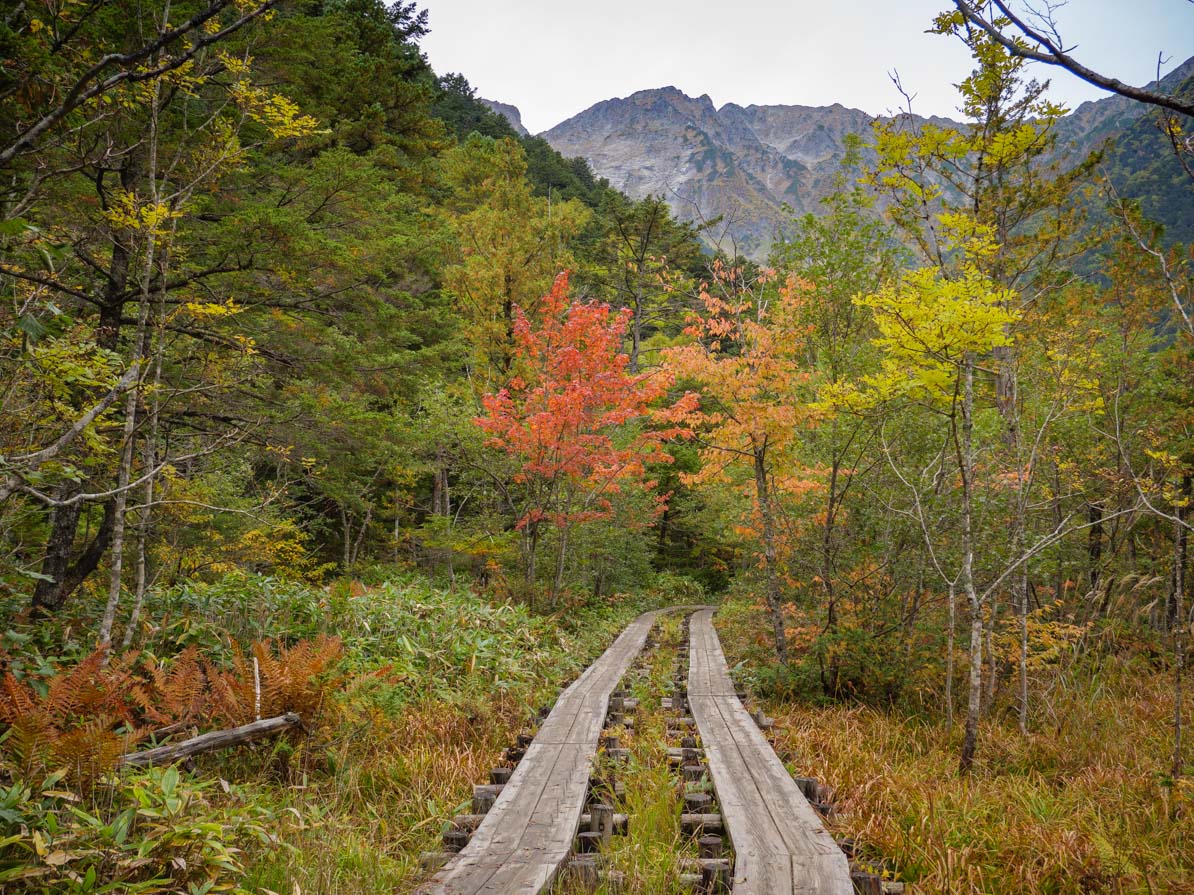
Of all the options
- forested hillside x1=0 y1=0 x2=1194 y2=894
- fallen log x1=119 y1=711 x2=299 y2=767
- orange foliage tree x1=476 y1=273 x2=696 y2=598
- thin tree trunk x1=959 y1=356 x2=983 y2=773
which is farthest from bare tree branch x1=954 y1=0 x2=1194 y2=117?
orange foliage tree x1=476 y1=273 x2=696 y2=598

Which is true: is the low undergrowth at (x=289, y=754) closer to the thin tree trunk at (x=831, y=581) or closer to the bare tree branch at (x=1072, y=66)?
the thin tree trunk at (x=831, y=581)

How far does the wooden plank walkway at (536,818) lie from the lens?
9.00 ft

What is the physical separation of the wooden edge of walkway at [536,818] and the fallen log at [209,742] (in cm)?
174

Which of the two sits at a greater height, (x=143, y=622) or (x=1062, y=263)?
(x=1062, y=263)

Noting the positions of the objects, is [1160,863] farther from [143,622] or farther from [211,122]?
[211,122]

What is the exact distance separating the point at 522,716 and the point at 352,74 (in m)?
14.8

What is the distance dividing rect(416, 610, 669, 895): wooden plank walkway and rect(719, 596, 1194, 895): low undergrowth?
1715mm

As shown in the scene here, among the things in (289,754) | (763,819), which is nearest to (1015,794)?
(763,819)

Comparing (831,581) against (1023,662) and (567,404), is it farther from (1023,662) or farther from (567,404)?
(567,404)

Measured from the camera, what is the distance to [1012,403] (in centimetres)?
720

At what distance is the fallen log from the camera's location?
332 centimetres

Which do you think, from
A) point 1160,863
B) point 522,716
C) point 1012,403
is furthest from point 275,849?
point 1012,403

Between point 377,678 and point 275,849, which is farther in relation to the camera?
point 377,678

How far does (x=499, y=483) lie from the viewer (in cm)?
1091
